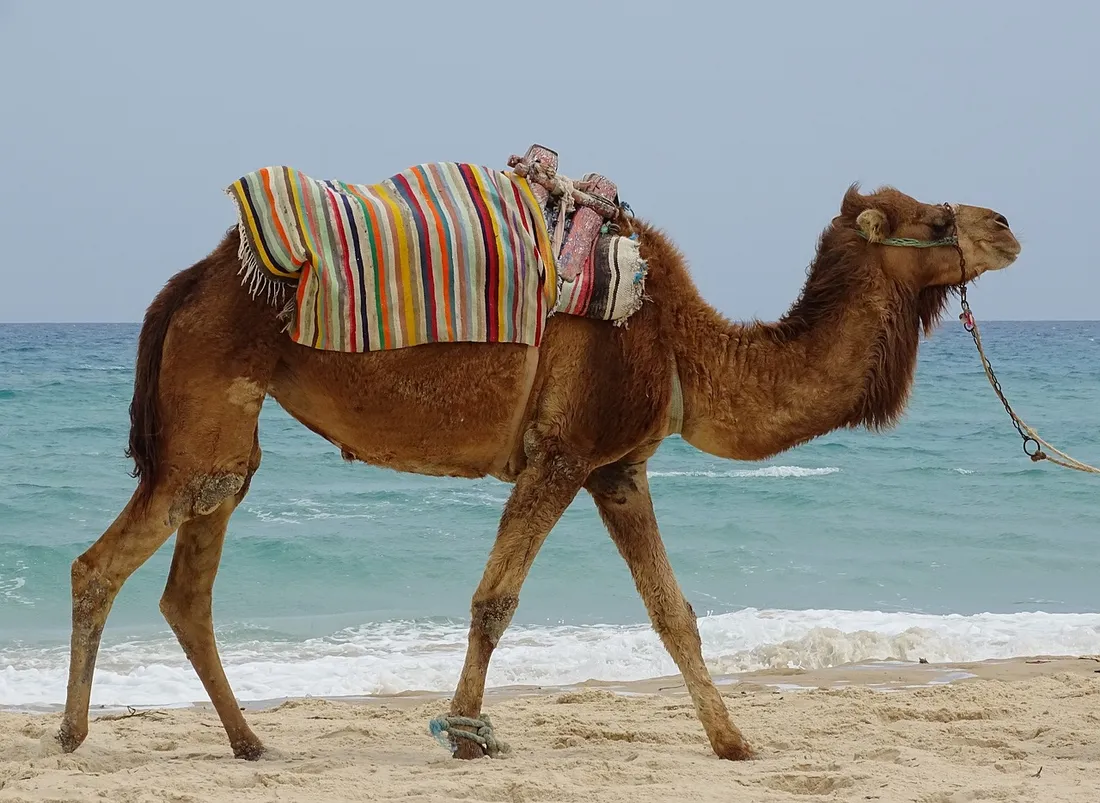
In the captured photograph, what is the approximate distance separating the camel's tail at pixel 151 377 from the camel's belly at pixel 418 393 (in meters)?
0.44

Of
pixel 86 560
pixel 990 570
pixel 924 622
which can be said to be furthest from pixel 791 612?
pixel 86 560

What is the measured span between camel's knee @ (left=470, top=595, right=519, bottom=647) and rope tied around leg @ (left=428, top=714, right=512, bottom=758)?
1.01ft

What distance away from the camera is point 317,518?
1518 cm

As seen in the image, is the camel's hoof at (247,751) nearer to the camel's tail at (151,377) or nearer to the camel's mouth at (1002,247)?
the camel's tail at (151,377)

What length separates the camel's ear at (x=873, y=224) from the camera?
4.72 meters

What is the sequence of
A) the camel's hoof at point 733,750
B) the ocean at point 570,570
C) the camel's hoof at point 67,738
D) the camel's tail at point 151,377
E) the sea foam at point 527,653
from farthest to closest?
the ocean at point 570,570 < the sea foam at point 527,653 < the camel's hoof at point 733,750 < the camel's hoof at point 67,738 < the camel's tail at point 151,377

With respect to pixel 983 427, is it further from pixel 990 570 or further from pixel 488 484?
pixel 990 570

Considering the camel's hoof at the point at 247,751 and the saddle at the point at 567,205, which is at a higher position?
the saddle at the point at 567,205

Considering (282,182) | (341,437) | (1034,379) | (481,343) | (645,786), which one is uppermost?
(282,182)

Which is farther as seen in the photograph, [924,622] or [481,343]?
[924,622]

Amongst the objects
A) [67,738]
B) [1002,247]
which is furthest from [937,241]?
[67,738]

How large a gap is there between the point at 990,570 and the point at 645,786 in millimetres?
9050

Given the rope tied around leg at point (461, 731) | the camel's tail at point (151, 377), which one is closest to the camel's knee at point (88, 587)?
the camel's tail at point (151, 377)

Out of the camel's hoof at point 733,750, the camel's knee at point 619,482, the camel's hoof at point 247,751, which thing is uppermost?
the camel's knee at point 619,482
